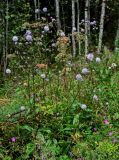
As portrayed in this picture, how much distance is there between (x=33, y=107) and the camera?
6660mm

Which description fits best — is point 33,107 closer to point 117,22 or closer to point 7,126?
point 7,126

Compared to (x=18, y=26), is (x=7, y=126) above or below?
above

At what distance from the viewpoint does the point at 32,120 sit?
641 centimetres

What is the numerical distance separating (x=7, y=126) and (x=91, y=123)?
4.09ft

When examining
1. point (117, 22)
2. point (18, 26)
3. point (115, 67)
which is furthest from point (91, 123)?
point (117, 22)

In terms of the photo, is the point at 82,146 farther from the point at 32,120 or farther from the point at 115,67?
the point at 115,67

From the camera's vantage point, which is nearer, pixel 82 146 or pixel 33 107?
pixel 82 146

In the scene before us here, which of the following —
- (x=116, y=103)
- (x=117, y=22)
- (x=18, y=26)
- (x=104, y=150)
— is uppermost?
(x=104, y=150)

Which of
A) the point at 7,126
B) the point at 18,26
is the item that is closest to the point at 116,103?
the point at 7,126

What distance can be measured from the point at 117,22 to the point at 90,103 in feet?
54.7

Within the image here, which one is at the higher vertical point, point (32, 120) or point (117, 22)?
point (32, 120)

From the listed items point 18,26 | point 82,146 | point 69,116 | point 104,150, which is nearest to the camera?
point 104,150

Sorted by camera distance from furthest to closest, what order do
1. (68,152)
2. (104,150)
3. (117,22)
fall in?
(117,22), (68,152), (104,150)

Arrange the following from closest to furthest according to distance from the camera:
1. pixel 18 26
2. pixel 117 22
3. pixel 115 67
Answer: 1. pixel 115 67
2. pixel 18 26
3. pixel 117 22
